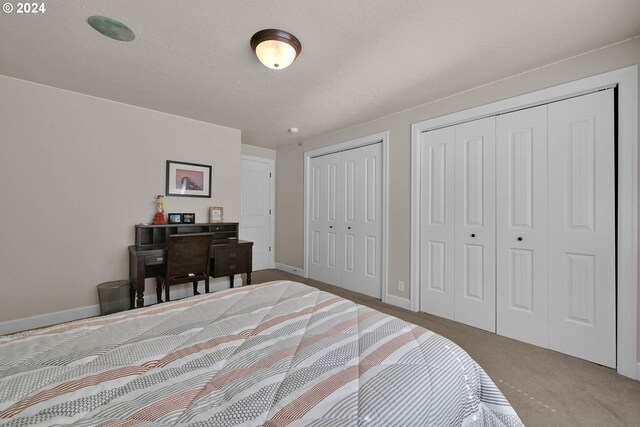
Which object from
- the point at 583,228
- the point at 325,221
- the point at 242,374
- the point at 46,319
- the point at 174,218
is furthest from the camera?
the point at 325,221

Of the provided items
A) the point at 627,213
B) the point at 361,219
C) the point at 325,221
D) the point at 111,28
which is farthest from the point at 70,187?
the point at 627,213

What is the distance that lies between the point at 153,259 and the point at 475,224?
11.2 ft

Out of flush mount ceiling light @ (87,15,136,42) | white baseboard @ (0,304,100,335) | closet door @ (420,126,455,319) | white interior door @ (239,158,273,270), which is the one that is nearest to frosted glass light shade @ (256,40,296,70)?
flush mount ceiling light @ (87,15,136,42)

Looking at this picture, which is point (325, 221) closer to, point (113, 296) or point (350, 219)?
point (350, 219)

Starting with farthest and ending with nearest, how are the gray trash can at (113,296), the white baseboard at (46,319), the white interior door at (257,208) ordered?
the white interior door at (257,208) → the gray trash can at (113,296) → the white baseboard at (46,319)

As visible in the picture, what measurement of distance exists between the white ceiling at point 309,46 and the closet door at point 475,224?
0.57 meters

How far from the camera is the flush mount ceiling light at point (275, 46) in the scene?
5.90 ft

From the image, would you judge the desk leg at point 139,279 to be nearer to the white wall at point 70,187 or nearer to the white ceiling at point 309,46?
the white wall at point 70,187

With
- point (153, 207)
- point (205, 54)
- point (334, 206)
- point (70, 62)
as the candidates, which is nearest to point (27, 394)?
point (205, 54)

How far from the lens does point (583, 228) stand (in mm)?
2094

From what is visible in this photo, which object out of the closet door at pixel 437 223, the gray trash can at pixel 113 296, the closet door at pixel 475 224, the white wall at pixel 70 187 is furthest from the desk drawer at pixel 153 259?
the closet door at pixel 475 224

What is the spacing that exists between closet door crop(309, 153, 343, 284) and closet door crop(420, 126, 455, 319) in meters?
1.34

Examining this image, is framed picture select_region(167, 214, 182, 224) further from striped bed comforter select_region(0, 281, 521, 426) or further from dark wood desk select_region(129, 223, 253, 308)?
striped bed comforter select_region(0, 281, 521, 426)

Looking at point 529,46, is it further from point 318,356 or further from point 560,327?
point 318,356
